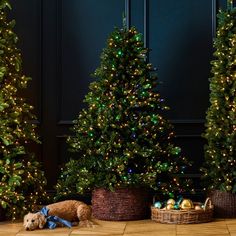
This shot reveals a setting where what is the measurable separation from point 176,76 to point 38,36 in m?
1.32

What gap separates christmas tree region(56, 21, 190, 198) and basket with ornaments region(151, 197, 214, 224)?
156 mm

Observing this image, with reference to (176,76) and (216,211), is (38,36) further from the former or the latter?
(216,211)

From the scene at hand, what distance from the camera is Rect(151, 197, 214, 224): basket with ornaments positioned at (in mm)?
4609

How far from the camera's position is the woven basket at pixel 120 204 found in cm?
476

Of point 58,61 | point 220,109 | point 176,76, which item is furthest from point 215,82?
point 58,61

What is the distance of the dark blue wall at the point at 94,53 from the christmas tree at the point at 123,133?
2.06 ft

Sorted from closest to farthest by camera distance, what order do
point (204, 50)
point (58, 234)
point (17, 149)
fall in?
point (58, 234) → point (17, 149) → point (204, 50)

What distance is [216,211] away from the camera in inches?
194

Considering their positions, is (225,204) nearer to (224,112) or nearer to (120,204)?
(224,112)

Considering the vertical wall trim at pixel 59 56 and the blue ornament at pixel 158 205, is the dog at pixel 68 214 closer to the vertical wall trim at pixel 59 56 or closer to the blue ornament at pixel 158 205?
the blue ornament at pixel 158 205

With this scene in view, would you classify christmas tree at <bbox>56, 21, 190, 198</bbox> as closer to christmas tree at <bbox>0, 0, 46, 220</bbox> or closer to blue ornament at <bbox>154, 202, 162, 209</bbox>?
blue ornament at <bbox>154, 202, 162, 209</bbox>

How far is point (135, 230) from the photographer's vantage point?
14.4ft

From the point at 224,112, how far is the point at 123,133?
839 mm

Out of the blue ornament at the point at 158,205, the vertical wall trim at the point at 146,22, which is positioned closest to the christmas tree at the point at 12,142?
the blue ornament at the point at 158,205
